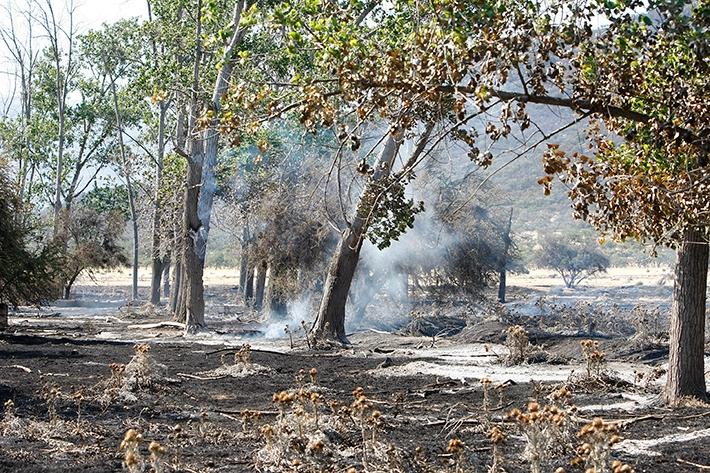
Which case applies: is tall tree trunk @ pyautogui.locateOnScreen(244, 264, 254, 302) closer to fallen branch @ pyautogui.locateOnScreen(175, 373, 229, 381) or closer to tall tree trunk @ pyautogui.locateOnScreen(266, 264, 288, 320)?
tall tree trunk @ pyautogui.locateOnScreen(266, 264, 288, 320)

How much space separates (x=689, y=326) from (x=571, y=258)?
56.7m

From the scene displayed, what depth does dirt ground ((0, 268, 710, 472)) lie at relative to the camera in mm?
7805

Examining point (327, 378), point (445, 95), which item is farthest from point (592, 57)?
point (327, 378)

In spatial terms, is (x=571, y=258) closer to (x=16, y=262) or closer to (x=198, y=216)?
(x=198, y=216)

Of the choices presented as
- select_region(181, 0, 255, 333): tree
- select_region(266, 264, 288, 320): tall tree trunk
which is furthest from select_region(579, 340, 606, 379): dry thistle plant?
select_region(266, 264, 288, 320): tall tree trunk

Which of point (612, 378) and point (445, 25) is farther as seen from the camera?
point (612, 378)

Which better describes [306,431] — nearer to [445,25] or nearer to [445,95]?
[445,95]

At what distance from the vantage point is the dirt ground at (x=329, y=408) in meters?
7.80

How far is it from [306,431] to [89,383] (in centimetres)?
564

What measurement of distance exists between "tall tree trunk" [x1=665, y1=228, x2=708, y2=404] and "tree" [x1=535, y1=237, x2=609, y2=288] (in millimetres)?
55240

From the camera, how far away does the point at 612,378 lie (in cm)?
1259

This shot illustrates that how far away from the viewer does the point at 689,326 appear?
11.2m

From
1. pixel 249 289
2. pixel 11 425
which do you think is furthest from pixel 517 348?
pixel 249 289

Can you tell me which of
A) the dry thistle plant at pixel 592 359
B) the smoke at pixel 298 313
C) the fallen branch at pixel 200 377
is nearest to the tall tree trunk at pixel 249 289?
the smoke at pixel 298 313
